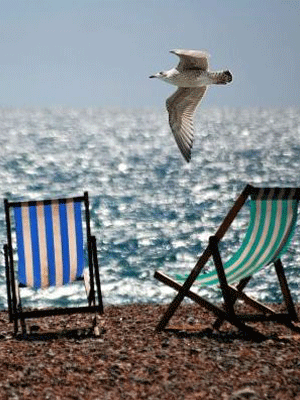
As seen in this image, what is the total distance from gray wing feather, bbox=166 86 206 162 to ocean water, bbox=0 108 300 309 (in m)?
9.17

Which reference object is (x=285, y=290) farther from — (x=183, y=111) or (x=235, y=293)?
(x=183, y=111)

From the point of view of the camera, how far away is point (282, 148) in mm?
77812

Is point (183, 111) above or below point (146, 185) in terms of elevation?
above

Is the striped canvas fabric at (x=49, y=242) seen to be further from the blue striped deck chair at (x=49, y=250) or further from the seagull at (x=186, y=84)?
the seagull at (x=186, y=84)

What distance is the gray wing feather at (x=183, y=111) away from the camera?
9.58 metres

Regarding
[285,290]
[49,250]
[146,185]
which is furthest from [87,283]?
[146,185]

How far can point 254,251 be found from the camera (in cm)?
670

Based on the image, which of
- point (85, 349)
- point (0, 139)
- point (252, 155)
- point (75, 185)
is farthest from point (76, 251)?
point (0, 139)

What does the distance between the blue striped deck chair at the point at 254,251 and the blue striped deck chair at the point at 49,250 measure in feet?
2.23

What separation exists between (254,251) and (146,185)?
44.4 meters

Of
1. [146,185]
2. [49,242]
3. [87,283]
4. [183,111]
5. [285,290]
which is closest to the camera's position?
[285,290]

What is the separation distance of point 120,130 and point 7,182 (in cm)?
5940

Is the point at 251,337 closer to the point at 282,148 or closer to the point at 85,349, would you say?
the point at 85,349

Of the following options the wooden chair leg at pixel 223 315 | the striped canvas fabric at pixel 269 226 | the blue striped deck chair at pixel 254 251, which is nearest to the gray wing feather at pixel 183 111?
the wooden chair leg at pixel 223 315
